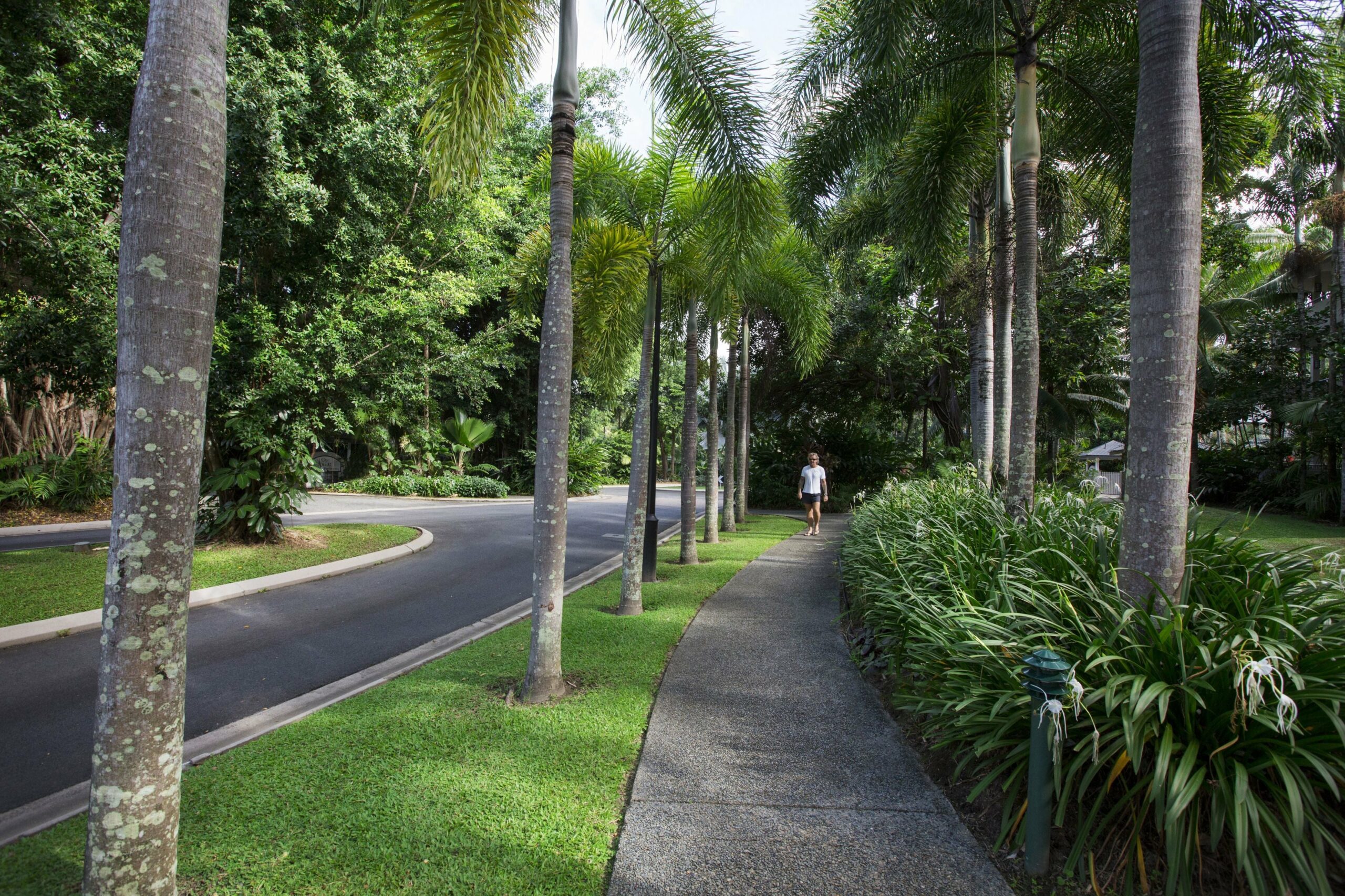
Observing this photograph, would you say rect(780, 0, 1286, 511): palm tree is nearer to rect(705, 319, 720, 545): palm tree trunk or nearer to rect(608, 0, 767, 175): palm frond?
rect(608, 0, 767, 175): palm frond

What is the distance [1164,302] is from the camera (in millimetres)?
3342

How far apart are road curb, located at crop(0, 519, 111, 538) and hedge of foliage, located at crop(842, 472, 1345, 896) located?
524 inches

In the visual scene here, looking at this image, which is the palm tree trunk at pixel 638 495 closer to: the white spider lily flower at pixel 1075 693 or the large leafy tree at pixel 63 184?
the white spider lily flower at pixel 1075 693

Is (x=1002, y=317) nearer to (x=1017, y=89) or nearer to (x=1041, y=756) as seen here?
(x=1017, y=89)

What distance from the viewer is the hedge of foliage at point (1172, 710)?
2.26 m

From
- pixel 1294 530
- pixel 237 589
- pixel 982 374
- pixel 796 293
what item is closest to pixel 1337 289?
pixel 1294 530

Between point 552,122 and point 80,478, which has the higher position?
point 552,122

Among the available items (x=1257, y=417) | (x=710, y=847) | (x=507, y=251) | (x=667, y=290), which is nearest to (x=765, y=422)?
(x=507, y=251)

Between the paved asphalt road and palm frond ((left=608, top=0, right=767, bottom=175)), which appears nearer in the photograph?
the paved asphalt road

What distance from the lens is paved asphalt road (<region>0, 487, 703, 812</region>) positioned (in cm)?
400

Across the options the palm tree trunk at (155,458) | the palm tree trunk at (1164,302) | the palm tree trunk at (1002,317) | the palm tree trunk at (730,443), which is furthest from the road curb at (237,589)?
the palm tree trunk at (1002,317)

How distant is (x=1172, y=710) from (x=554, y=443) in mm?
3621

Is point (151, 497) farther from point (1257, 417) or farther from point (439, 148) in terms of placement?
point (1257, 417)

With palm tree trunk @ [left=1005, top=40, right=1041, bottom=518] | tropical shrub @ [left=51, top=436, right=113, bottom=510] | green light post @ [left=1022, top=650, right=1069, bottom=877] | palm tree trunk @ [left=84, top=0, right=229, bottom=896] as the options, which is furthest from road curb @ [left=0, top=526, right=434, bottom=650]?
tropical shrub @ [left=51, top=436, right=113, bottom=510]
